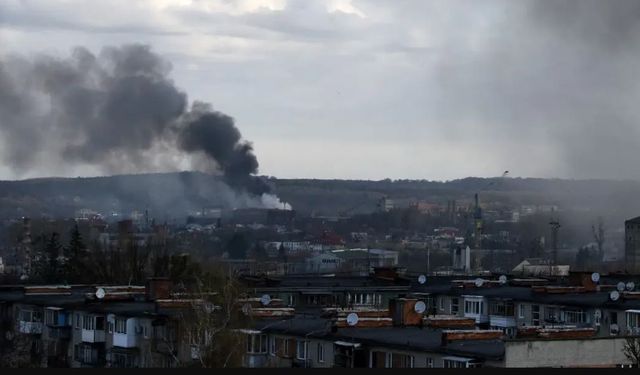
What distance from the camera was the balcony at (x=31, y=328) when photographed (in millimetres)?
36331

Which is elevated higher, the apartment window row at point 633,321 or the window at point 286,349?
the apartment window row at point 633,321

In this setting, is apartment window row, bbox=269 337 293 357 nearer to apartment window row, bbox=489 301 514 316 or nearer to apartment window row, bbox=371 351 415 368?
apartment window row, bbox=371 351 415 368

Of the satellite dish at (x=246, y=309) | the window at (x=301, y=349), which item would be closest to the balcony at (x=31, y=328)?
the satellite dish at (x=246, y=309)

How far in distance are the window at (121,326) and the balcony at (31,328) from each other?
392 cm

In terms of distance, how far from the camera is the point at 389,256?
12606cm

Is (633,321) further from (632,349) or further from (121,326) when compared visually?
(121,326)

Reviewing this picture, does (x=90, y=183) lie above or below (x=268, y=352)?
above

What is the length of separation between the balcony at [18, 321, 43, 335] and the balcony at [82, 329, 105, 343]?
7.30ft

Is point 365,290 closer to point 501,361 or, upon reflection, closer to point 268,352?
point 268,352

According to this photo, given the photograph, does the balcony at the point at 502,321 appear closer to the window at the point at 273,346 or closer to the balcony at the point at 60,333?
the window at the point at 273,346

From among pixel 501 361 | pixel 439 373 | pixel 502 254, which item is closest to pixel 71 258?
pixel 501 361

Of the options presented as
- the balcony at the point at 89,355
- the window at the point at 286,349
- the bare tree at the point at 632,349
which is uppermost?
the bare tree at the point at 632,349

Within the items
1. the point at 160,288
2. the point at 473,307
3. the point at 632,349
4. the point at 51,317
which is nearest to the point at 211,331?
the point at 632,349

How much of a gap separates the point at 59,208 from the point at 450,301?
14510cm
